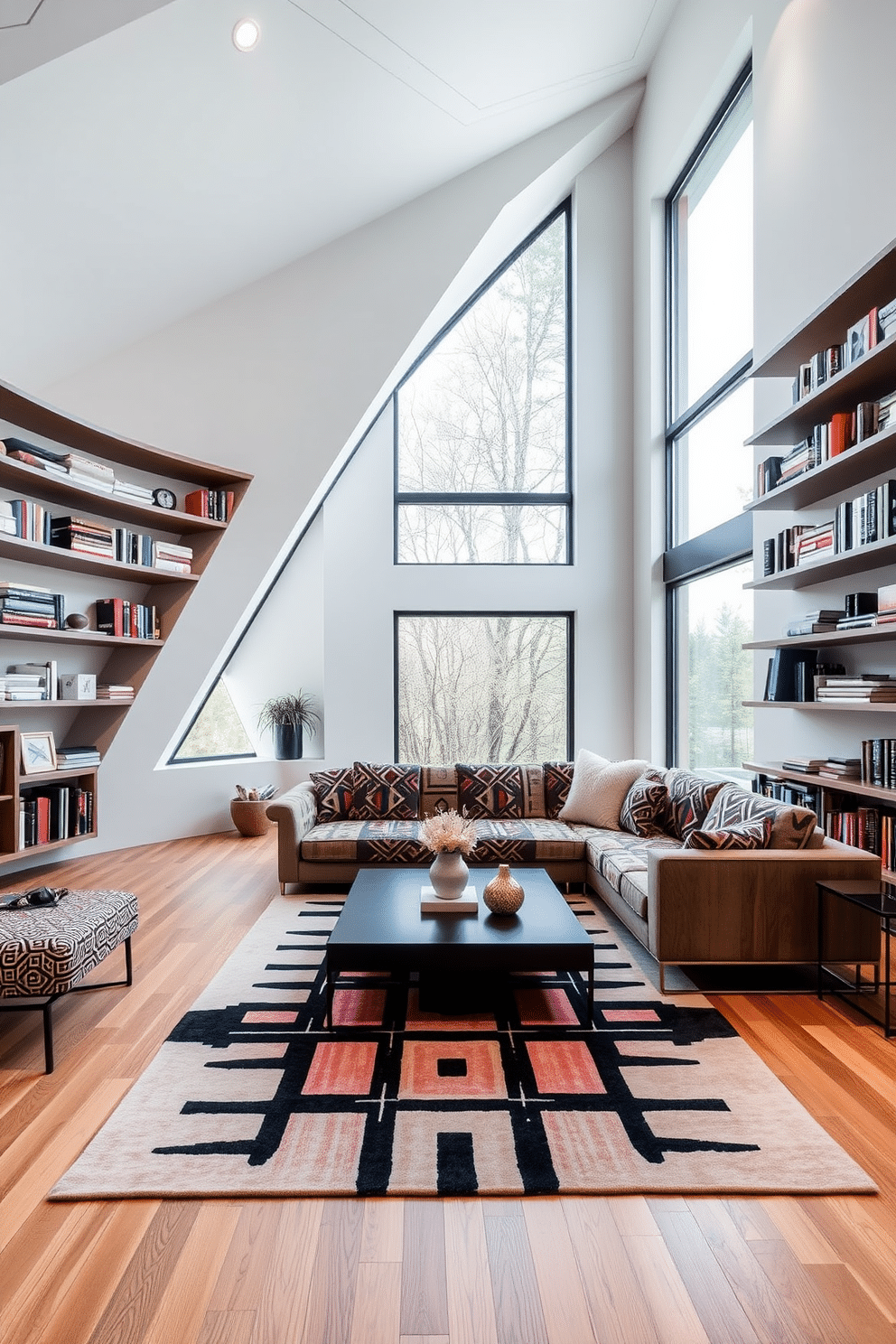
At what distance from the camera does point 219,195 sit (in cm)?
497

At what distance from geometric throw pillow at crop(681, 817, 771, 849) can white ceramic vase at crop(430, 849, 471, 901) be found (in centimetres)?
93

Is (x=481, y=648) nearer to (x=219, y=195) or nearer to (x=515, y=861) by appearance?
(x=515, y=861)

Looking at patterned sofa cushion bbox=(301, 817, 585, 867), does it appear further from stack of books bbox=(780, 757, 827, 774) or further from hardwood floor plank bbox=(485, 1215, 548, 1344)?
hardwood floor plank bbox=(485, 1215, 548, 1344)

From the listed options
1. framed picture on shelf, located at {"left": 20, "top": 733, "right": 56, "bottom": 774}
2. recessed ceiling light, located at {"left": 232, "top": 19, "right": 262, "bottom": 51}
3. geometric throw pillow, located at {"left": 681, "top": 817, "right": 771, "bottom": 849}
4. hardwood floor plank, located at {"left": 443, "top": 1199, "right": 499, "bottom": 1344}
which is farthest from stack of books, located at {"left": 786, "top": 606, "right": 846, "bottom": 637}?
framed picture on shelf, located at {"left": 20, "top": 733, "right": 56, "bottom": 774}

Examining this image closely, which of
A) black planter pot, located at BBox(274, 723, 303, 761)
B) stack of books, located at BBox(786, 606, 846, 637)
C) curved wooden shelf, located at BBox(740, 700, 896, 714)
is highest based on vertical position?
stack of books, located at BBox(786, 606, 846, 637)

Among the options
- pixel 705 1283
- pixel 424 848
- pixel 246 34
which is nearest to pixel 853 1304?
pixel 705 1283

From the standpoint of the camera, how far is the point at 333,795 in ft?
17.2

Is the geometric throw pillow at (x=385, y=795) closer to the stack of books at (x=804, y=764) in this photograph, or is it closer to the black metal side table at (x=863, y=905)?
the stack of books at (x=804, y=764)

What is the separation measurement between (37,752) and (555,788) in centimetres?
326

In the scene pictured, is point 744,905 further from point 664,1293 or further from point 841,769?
point 664,1293

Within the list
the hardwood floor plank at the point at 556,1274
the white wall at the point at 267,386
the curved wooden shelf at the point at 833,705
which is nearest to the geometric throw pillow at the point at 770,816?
the curved wooden shelf at the point at 833,705

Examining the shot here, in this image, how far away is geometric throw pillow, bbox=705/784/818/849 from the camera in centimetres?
328

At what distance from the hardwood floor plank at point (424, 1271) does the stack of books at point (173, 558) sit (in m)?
4.59

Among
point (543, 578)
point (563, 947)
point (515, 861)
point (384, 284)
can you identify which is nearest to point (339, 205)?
point (384, 284)
